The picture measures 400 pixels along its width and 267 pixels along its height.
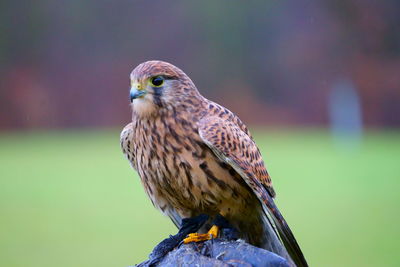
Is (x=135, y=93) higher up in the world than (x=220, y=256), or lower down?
higher up

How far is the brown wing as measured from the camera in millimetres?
1941

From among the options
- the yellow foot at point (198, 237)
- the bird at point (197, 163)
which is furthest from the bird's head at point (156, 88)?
the yellow foot at point (198, 237)

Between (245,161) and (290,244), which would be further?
(245,161)

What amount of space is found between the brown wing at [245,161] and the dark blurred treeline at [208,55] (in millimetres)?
10391

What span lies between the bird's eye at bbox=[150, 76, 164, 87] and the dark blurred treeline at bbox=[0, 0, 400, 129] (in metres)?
10.4

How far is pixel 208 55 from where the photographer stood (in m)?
13.1

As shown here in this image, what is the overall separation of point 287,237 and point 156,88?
695 millimetres

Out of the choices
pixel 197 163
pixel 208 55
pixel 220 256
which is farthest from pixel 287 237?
pixel 208 55

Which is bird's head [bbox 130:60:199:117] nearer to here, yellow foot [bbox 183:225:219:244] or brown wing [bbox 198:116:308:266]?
brown wing [bbox 198:116:308:266]

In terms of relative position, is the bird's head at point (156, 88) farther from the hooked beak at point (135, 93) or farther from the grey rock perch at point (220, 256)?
the grey rock perch at point (220, 256)

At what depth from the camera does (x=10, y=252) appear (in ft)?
16.4

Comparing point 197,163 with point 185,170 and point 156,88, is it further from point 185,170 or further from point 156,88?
point 156,88

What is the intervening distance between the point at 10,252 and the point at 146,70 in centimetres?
357

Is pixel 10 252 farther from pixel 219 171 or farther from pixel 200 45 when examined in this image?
pixel 200 45
